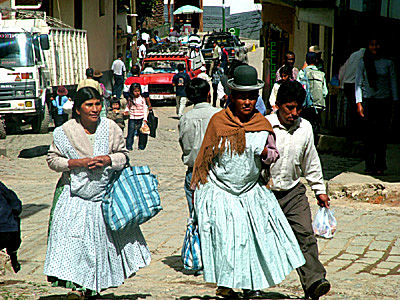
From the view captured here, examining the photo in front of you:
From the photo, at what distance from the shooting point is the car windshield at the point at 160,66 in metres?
25.9

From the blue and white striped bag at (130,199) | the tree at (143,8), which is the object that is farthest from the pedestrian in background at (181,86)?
the tree at (143,8)

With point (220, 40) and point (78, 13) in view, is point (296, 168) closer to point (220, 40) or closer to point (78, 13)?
point (78, 13)

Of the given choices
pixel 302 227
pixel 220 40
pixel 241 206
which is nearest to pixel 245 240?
pixel 241 206

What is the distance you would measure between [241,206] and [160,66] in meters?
22.2

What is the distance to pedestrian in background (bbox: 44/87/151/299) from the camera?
16.7ft

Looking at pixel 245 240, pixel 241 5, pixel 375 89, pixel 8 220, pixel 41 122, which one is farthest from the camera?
pixel 241 5

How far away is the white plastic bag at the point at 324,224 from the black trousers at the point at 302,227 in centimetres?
Result: 11

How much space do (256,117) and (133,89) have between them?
31.8ft

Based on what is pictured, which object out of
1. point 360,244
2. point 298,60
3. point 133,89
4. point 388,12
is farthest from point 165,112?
point 360,244

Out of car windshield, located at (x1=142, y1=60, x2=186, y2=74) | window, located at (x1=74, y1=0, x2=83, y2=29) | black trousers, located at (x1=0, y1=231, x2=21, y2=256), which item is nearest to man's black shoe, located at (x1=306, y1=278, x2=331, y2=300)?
black trousers, located at (x1=0, y1=231, x2=21, y2=256)

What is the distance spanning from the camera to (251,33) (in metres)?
55.9

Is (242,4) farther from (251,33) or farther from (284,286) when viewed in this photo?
(284,286)

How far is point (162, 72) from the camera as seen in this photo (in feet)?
84.8

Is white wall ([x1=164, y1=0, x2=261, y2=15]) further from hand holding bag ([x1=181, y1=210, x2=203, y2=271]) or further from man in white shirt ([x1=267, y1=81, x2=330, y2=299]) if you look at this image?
hand holding bag ([x1=181, y1=210, x2=203, y2=271])
